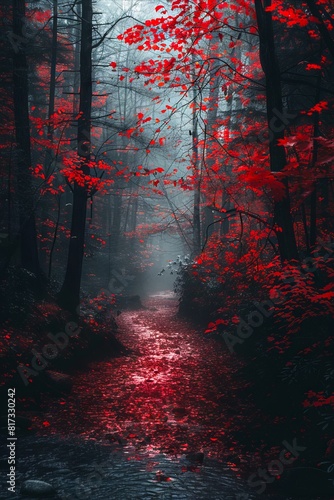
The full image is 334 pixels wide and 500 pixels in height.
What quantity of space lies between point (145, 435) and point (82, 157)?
776 centimetres

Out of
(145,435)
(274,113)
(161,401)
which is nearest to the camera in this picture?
(145,435)

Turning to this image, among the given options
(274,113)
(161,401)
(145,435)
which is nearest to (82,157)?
(274,113)

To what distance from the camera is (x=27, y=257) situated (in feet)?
37.0

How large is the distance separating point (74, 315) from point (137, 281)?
2239 centimetres

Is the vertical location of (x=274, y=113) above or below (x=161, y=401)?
above

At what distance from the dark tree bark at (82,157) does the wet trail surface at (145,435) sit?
2364mm

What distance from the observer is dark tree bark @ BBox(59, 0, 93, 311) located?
1123 centimetres

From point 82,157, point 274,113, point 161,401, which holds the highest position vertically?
point 82,157

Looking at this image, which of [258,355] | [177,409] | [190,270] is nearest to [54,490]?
[177,409]

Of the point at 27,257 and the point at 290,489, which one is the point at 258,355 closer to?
the point at 290,489

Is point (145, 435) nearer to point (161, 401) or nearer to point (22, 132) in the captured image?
point (161, 401)

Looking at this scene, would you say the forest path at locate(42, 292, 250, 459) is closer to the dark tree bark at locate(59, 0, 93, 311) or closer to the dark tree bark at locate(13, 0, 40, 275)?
the dark tree bark at locate(59, 0, 93, 311)

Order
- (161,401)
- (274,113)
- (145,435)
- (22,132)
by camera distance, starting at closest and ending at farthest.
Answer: (145,435)
(274,113)
(161,401)
(22,132)

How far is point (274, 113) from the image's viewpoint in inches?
282
